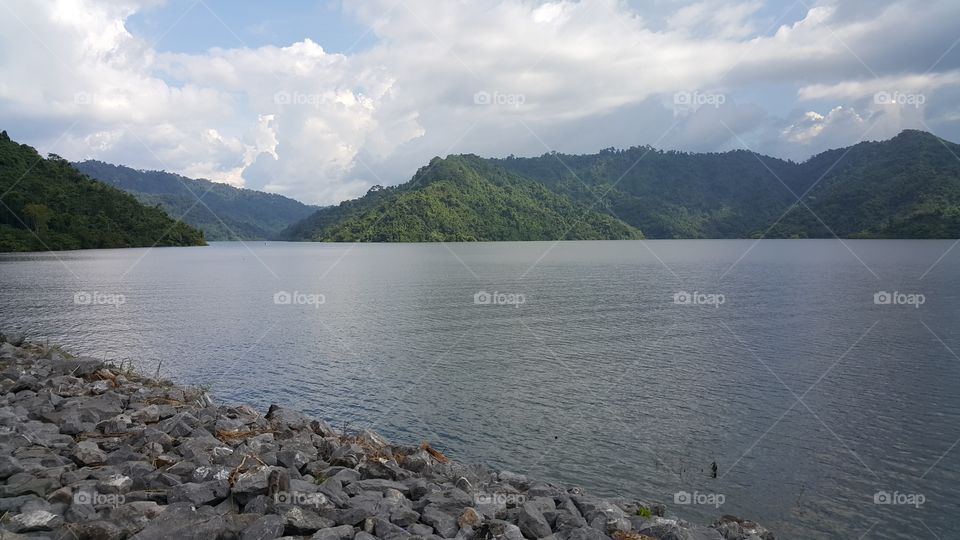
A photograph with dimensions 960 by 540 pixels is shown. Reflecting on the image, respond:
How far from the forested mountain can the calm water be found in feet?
351

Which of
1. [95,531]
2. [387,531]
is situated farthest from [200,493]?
[387,531]

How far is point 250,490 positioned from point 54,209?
19243 cm

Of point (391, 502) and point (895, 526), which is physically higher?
point (391, 502)

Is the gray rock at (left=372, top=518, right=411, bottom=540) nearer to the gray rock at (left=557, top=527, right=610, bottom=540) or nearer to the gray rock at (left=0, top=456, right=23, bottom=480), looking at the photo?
the gray rock at (left=557, top=527, right=610, bottom=540)

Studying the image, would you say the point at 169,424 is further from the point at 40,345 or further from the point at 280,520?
the point at 40,345

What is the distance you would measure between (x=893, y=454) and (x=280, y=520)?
19.1m

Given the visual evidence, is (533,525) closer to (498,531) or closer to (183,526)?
(498,531)

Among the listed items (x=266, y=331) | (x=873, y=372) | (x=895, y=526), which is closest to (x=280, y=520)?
(x=895, y=526)

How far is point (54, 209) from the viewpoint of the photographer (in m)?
A: 165

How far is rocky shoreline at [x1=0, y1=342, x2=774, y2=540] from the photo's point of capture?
9.74 m

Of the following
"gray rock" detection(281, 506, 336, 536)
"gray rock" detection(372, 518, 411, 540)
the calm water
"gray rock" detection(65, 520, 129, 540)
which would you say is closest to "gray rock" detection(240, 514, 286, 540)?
"gray rock" detection(281, 506, 336, 536)

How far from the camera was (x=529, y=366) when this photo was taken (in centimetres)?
3164

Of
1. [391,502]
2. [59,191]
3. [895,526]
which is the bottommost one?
[895,526]

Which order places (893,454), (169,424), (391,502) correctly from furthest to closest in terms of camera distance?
(893,454)
(169,424)
(391,502)
